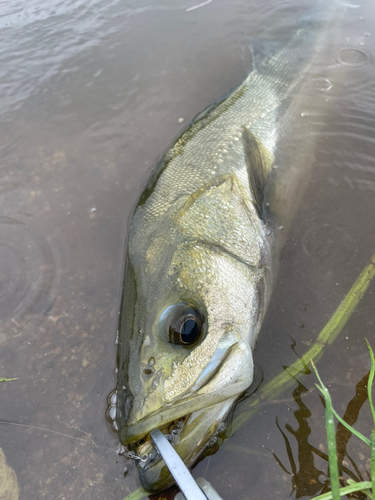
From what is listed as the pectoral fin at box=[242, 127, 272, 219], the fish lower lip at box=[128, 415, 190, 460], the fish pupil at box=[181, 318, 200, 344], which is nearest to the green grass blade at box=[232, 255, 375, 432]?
the fish lower lip at box=[128, 415, 190, 460]

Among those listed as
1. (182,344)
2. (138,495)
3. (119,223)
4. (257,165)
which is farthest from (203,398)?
(257,165)

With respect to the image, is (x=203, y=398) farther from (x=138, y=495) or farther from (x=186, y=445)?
(x=138, y=495)

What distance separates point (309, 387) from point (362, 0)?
572 cm

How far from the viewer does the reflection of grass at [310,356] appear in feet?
6.50

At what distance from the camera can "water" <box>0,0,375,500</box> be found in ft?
6.32

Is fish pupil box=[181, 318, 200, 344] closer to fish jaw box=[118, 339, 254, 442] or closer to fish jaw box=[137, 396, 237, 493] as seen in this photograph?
Result: fish jaw box=[118, 339, 254, 442]

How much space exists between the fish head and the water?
368 millimetres

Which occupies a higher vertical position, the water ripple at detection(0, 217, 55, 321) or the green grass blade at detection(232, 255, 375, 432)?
the water ripple at detection(0, 217, 55, 321)

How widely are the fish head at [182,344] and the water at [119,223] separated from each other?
37 cm

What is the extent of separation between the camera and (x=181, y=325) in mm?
1752

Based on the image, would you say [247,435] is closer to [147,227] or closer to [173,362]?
[173,362]

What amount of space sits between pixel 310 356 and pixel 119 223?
1789mm

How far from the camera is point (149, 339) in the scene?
1.76 m

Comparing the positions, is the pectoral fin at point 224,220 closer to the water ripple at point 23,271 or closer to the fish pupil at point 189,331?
the fish pupil at point 189,331
